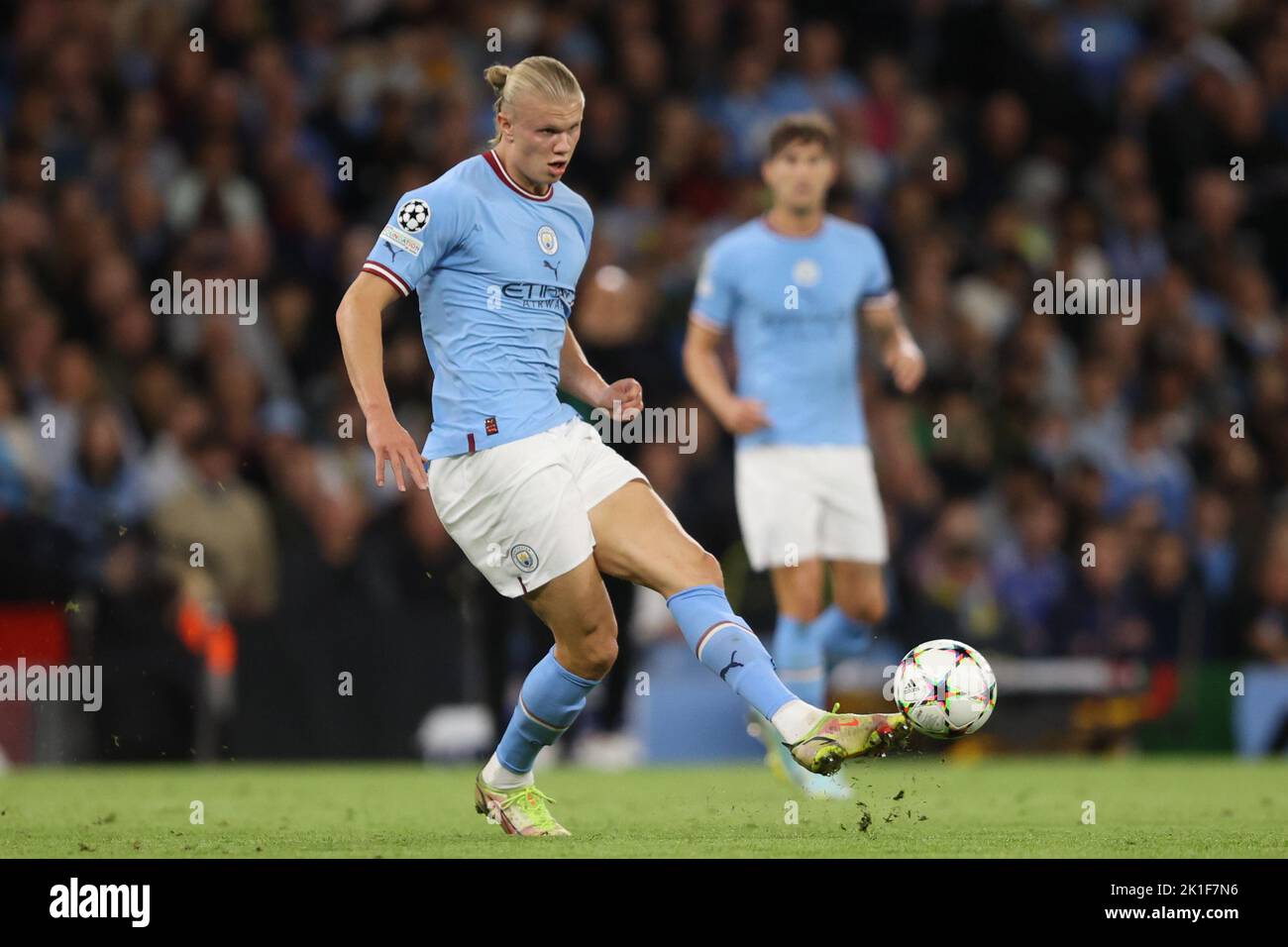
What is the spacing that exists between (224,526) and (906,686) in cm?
637

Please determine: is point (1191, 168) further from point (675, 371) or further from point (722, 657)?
point (722, 657)

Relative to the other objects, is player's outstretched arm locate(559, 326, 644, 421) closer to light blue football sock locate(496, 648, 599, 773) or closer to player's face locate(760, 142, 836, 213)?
light blue football sock locate(496, 648, 599, 773)

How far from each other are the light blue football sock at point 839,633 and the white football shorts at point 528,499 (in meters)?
2.52

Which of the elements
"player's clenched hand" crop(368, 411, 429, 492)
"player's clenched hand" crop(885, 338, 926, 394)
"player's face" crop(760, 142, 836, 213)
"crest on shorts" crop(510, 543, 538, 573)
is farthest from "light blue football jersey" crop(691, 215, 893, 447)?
"player's clenched hand" crop(368, 411, 429, 492)

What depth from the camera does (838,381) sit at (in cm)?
907

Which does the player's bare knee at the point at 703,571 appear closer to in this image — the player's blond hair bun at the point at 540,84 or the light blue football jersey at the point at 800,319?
the player's blond hair bun at the point at 540,84

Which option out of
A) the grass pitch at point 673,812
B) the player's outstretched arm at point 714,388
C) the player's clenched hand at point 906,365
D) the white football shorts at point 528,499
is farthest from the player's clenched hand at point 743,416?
the white football shorts at point 528,499

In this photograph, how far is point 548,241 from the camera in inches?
262

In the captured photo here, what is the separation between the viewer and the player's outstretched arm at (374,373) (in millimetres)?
6043

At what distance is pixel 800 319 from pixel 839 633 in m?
1.34

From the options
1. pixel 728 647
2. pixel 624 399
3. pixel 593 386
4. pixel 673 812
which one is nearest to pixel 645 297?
pixel 673 812

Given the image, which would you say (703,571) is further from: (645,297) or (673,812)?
(645,297)

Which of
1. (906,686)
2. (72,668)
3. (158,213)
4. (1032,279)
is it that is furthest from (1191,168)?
(906,686)

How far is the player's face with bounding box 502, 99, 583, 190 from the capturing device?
6.40 meters
